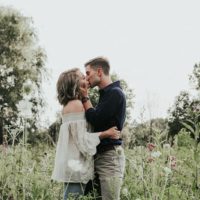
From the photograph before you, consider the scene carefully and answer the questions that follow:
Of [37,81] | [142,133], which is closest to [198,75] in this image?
[37,81]

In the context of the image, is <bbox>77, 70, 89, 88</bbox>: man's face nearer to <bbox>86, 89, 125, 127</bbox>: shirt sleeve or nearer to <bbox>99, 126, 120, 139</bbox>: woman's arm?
<bbox>86, 89, 125, 127</bbox>: shirt sleeve

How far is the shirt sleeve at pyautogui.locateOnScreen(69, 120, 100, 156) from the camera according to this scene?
178 inches

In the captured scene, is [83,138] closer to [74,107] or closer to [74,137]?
[74,137]

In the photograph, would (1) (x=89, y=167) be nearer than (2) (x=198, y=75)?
Yes

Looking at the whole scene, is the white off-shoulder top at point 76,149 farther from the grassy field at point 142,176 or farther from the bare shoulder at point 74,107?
the grassy field at point 142,176

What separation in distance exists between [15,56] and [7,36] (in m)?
1.47

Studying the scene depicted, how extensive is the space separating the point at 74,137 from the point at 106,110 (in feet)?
1.10

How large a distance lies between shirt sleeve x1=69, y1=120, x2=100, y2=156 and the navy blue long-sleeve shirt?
88 mm

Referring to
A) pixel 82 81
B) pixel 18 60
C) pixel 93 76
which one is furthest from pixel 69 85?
pixel 18 60

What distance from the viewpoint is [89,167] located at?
462 cm

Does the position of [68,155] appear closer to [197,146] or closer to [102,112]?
[102,112]

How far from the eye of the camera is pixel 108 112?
181 inches

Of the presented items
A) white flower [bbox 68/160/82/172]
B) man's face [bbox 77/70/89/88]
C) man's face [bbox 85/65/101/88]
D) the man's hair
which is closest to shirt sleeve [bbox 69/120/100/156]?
white flower [bbox 68/160/82/172]

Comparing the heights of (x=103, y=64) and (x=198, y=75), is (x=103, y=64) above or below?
below
